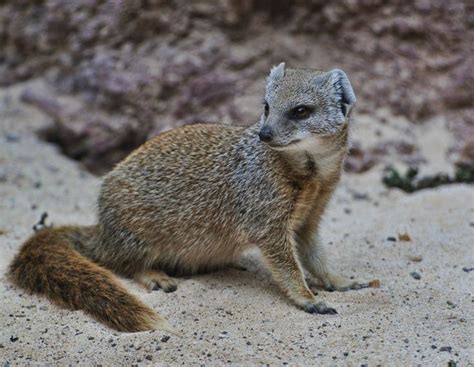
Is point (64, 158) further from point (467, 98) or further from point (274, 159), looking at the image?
point (467, 98)

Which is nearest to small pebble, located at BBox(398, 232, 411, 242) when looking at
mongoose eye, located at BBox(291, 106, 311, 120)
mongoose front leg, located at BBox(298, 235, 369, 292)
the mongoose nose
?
mongoose front leg, located at BBox(298, 235, 369, 292)

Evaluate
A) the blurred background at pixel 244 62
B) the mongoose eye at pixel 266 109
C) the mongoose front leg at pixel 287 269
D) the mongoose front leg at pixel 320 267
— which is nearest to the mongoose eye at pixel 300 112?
the mongoose eye at pixel 266 109

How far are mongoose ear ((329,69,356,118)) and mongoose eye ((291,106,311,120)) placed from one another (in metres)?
0.21

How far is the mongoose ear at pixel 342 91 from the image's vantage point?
11.9ft

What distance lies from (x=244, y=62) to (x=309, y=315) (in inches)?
122

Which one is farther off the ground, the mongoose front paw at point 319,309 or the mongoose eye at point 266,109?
the mongoose eye at point 266,109

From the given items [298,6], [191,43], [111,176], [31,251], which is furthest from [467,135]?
[31,251]

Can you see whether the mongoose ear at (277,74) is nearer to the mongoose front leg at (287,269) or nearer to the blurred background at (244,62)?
the mongoose front leg at (287,269)

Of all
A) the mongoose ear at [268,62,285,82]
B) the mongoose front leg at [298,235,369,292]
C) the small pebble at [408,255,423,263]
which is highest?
the mongoose ear at [268,62,285,82]

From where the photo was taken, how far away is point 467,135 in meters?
5.93

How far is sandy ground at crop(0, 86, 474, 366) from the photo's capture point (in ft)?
9.74

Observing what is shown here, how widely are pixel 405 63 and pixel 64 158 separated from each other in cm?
298

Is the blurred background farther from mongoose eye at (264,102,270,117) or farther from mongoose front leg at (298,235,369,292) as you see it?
mongoose eye at (264,102,270,117)

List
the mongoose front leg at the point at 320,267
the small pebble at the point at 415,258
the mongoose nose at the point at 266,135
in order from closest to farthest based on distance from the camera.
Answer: the mongoose nose at the point at 266,135 → the mongoose front leg at the point at 320,267 → the small pebble at the point at 415,258
